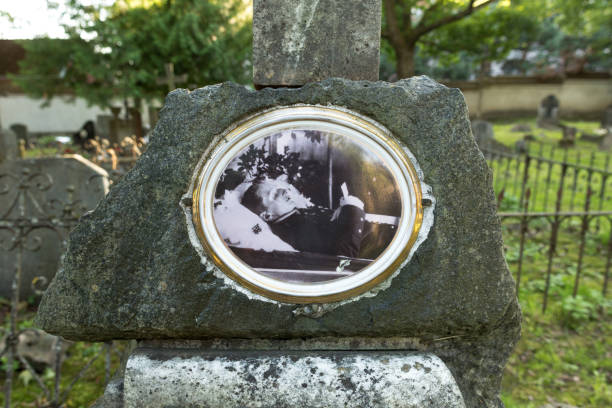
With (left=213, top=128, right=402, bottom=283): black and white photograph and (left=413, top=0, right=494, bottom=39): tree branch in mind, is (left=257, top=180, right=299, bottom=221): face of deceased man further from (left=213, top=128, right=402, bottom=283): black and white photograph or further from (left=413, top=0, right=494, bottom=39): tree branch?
(left=413, top=0, right=494, bottom=39): tree branch

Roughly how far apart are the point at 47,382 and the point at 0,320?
1262 mm

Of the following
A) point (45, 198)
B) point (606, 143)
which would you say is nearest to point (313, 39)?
point (45, 198)

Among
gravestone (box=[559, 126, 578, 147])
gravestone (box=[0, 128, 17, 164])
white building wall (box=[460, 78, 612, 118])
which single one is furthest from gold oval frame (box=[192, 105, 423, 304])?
white building wall (box=[460, 78, 612, 118])

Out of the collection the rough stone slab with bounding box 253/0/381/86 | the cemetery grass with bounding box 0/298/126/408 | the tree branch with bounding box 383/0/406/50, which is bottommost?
the cemetery grass with bounding box 0/298/126/408

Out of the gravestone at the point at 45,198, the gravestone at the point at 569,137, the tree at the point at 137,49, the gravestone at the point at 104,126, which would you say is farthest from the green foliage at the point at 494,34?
the gravestone at the point at 104,126

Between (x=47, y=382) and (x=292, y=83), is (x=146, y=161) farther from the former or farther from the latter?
(x=47, y=382)

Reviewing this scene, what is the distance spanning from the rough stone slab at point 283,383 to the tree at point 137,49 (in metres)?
10.3

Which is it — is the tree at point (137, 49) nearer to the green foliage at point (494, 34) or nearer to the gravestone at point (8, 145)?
the gravestone at point (8, 145)

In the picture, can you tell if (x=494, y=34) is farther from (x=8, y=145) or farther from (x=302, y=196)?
(x=302, y=196)

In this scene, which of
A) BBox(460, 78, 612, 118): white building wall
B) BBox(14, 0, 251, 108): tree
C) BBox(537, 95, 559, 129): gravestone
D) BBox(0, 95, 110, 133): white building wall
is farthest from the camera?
BBox(460, 78, 612, 118): white building wall

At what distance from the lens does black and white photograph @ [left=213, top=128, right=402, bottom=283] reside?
151 cm

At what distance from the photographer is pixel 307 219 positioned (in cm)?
154

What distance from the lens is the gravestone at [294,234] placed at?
1.50 metres

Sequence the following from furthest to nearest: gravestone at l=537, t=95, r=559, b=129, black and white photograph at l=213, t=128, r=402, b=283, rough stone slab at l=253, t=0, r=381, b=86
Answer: gravestone at l=537, t=95, r=559, b=129 → rough stone slab at l=253, t=0, r=381, b=86 → black and white photograph at l=213, t=128, r=402, b=283
